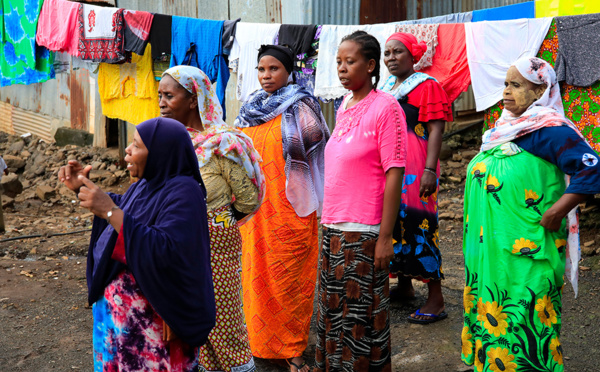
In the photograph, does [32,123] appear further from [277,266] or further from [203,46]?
[277,266]

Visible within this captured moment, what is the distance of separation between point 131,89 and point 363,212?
4.74m

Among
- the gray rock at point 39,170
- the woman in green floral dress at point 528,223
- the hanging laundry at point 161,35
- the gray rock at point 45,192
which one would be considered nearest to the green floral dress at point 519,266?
the woman in green floral dress at point 528,223

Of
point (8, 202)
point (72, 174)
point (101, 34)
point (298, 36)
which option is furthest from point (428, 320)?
point (8, 202)

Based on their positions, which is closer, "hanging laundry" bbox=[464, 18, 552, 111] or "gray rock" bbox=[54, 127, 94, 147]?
"hanging laundry" bbox=[464, 18, 552, 111]

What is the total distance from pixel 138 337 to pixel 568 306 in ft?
12.6

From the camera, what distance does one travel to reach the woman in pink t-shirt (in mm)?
2965

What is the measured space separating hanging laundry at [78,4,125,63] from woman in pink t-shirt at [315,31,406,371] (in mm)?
4266

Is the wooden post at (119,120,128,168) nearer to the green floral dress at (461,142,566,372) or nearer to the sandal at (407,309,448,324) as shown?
the sandal at (407,309,448,324)

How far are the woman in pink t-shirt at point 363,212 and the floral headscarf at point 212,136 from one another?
517 millimetres

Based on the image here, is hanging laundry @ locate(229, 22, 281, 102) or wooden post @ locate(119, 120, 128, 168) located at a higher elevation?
hanging laundry @ locate(229, 22, 281, 102)

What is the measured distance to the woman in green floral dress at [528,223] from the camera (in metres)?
2.90

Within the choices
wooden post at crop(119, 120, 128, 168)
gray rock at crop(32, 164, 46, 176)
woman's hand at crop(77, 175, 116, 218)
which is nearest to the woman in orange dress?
woman's hand at crop(77, 175, 116, 218)

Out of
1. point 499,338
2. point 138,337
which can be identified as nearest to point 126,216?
point 138,337

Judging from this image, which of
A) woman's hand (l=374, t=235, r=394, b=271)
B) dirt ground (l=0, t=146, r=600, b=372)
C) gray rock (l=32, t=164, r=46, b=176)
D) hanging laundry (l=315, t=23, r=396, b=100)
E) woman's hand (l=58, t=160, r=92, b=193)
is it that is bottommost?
dirt ground (l=0, t=146, r=600, b=372)
